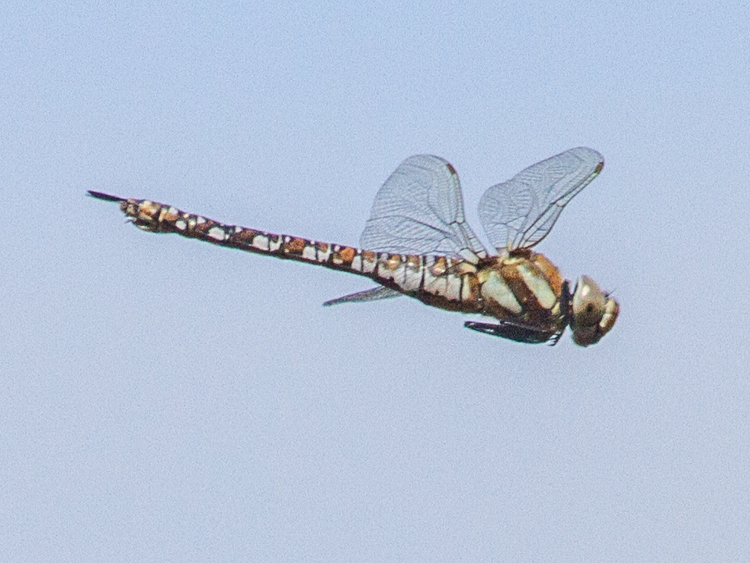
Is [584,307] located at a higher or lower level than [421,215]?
lower

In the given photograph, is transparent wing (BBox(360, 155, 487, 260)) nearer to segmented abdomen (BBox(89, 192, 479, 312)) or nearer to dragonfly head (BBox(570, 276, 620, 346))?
segmented abdomen (BBox(89, 192, 479, 312))

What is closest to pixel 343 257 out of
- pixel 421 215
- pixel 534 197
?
pixel 421 215

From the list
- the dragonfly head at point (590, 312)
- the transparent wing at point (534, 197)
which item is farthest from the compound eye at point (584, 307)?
the transparent wing at point (534, 197)

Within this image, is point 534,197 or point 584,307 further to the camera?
point 534,197

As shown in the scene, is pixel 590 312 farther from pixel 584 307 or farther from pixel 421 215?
pixel 421 215
